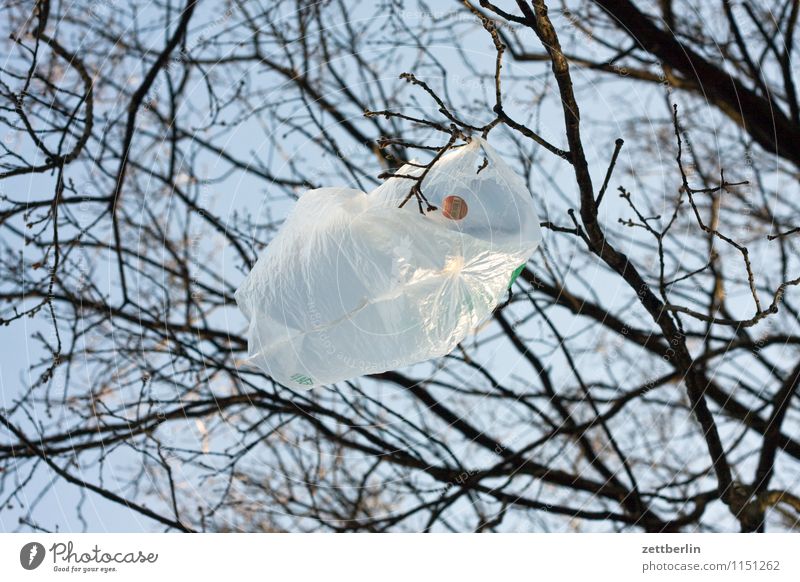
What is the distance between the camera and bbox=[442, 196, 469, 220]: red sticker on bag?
8.50 feet

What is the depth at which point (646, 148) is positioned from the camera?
5074 millimetres

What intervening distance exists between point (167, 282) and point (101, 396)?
83 cm

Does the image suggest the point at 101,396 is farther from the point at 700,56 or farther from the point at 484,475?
the point at 700,56

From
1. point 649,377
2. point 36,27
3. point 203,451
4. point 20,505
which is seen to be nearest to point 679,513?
point 649,377

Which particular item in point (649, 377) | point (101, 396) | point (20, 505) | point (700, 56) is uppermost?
point (700, 56)

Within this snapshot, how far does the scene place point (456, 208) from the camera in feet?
8.51
